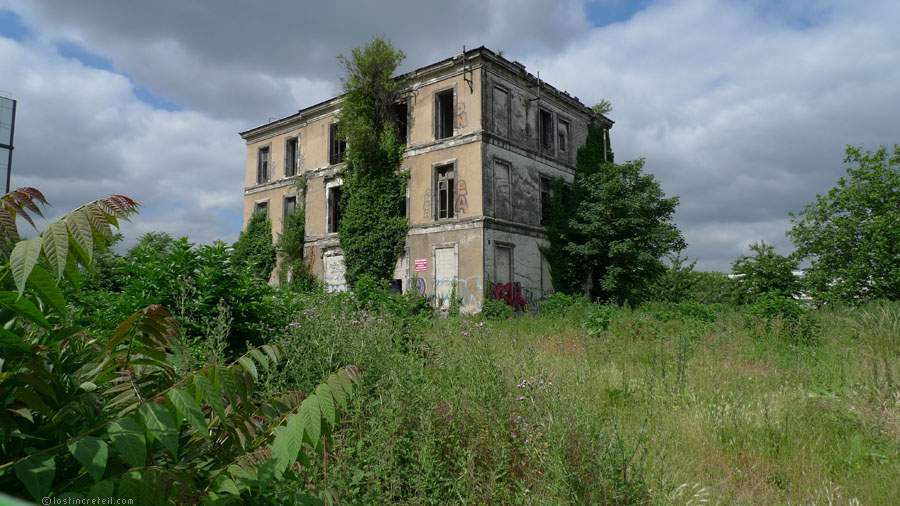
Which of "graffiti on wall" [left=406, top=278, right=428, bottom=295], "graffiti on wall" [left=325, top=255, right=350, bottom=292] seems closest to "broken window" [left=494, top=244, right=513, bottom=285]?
"graffiti on wall" [left=406, top=278, right=428, bottom=295]

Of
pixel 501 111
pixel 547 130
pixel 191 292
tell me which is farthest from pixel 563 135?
pixel 191 292

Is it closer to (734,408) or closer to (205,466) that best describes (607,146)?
(734,408)

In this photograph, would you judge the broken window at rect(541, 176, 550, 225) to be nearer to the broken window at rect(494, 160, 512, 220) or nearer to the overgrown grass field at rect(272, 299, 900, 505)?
the broken window at rect(494, 160, 512, 220)

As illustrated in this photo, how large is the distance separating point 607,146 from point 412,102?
10.8 metres

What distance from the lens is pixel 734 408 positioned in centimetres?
504

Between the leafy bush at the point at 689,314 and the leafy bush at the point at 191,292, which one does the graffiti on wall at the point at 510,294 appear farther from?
the leafy bush at the point at 191,292

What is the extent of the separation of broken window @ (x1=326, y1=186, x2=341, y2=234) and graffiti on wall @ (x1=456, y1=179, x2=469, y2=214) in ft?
21.8

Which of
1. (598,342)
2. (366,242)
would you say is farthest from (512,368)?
(366,242)

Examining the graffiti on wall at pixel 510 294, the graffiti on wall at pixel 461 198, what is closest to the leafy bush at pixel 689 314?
the graffiti on wall at pixel 510 294

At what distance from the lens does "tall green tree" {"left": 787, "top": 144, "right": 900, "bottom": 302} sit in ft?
69.9

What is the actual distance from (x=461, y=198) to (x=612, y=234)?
6.61m

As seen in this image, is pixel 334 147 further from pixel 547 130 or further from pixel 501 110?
pixel 547 130

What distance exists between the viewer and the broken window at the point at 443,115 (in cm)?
2111

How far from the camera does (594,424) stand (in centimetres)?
329
